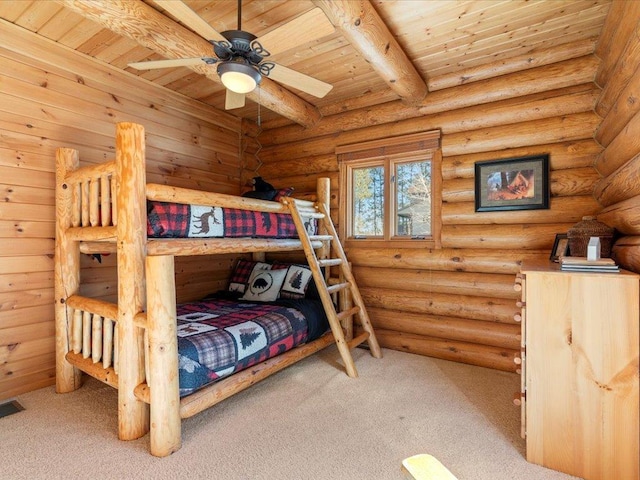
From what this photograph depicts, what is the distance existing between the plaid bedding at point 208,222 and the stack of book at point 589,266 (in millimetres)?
2084

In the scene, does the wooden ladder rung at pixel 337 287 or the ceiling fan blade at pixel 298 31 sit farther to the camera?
the wooden ladder rung at pixel 337 287

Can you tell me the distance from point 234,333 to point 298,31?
6.31ft

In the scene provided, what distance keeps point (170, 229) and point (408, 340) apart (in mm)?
2500

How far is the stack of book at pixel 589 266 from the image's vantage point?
1.71 meters

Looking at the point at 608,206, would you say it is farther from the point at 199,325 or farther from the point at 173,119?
the point at 173,119

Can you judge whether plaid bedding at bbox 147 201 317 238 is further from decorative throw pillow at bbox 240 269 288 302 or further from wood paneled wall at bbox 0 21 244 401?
wood paneled wall at bbox 0 21 244 401

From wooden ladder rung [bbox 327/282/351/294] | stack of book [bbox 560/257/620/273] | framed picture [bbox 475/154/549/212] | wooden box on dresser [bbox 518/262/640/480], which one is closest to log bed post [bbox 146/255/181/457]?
wooden ladder rung [bbox 327/282/351/294]

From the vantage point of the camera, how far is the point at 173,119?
359 centimetres

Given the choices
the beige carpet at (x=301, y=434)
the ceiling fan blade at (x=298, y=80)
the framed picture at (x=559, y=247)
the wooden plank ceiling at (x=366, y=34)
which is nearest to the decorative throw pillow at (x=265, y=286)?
the beige carpet at (x=301, y=434)

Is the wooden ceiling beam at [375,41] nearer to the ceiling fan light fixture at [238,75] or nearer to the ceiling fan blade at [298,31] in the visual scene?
the ceiling fan blade at [298,31]

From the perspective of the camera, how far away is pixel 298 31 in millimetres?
1756

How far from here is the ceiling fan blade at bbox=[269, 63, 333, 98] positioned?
2053 mm

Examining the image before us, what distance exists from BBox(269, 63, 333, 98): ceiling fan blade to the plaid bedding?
3.26 feet

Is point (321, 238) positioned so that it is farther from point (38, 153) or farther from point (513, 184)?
point (38, 153)
